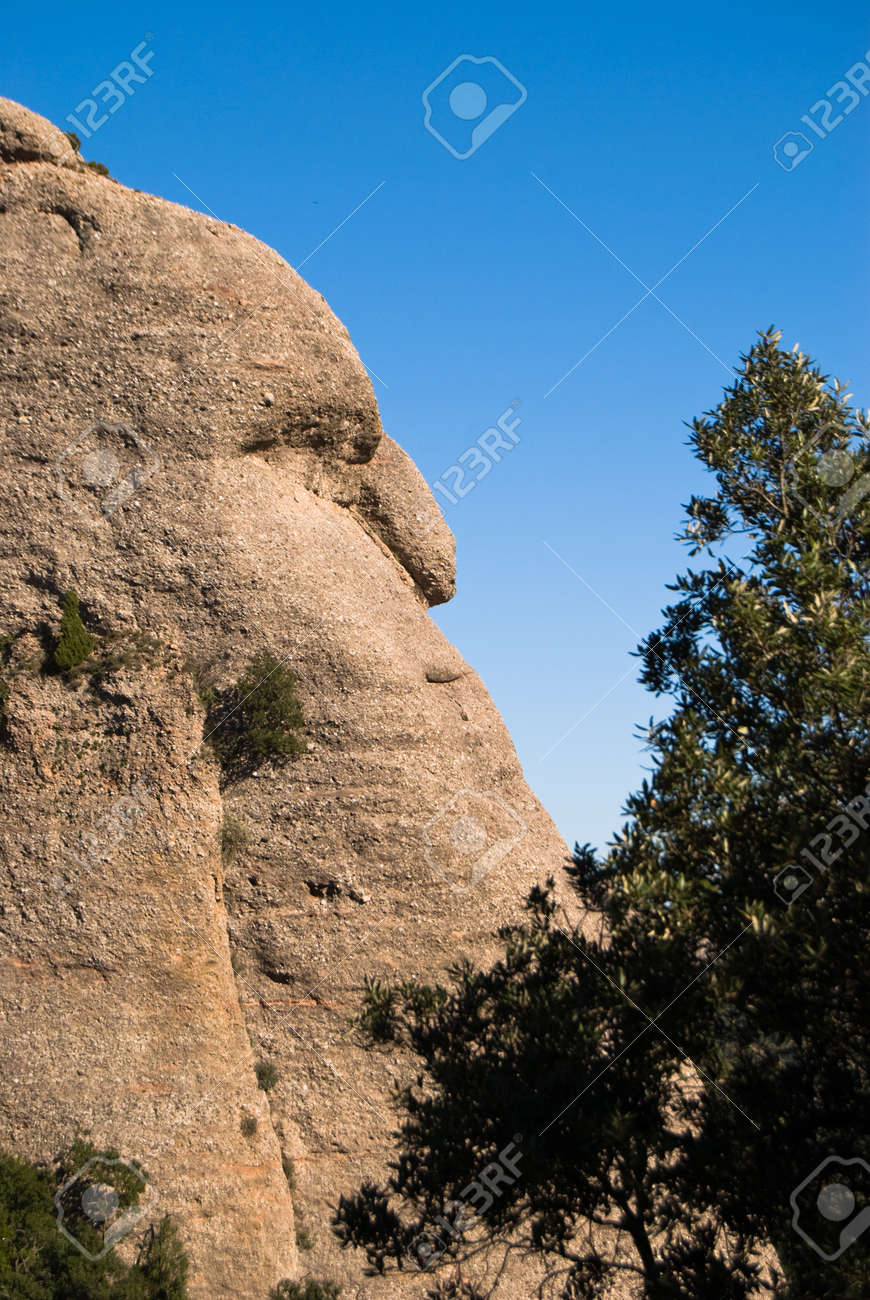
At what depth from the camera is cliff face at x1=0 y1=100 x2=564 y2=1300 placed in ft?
59.7

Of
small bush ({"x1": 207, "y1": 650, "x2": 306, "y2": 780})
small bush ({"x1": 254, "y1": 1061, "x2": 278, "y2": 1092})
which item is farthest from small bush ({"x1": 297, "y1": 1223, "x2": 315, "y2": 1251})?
small bush ({"x1": 207, "y1": 650, "x2": 306, "y2": 780})

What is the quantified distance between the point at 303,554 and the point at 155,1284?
12894 millimetres

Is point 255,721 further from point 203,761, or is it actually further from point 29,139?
point 29,139

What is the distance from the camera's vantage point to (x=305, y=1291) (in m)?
17.6

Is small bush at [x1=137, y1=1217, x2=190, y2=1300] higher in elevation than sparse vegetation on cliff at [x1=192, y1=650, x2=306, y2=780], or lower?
lower

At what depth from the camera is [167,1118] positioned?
17.8 meters

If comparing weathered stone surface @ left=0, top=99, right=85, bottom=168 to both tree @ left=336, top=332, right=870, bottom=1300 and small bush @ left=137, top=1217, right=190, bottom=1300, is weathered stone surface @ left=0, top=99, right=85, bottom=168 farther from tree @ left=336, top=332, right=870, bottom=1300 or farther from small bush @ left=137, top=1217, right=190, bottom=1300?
small bush @ left=137, top=1217, right=190, bottom=1300

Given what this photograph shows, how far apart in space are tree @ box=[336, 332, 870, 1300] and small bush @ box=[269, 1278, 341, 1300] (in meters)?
7.23

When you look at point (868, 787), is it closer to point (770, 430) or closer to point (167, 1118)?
point (770, 430)

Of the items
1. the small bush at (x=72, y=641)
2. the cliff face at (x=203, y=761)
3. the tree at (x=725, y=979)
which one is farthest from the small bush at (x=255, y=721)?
the tree at (x=725, y=979)

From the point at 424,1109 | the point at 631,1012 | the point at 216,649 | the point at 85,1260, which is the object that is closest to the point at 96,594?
Result: the point at 216,649

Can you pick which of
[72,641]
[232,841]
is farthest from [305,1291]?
[72,641]

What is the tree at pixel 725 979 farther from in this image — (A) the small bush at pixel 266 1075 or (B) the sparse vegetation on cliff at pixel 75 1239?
(A) the small bush at pixel 266 1075

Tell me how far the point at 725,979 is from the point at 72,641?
1520 cm
